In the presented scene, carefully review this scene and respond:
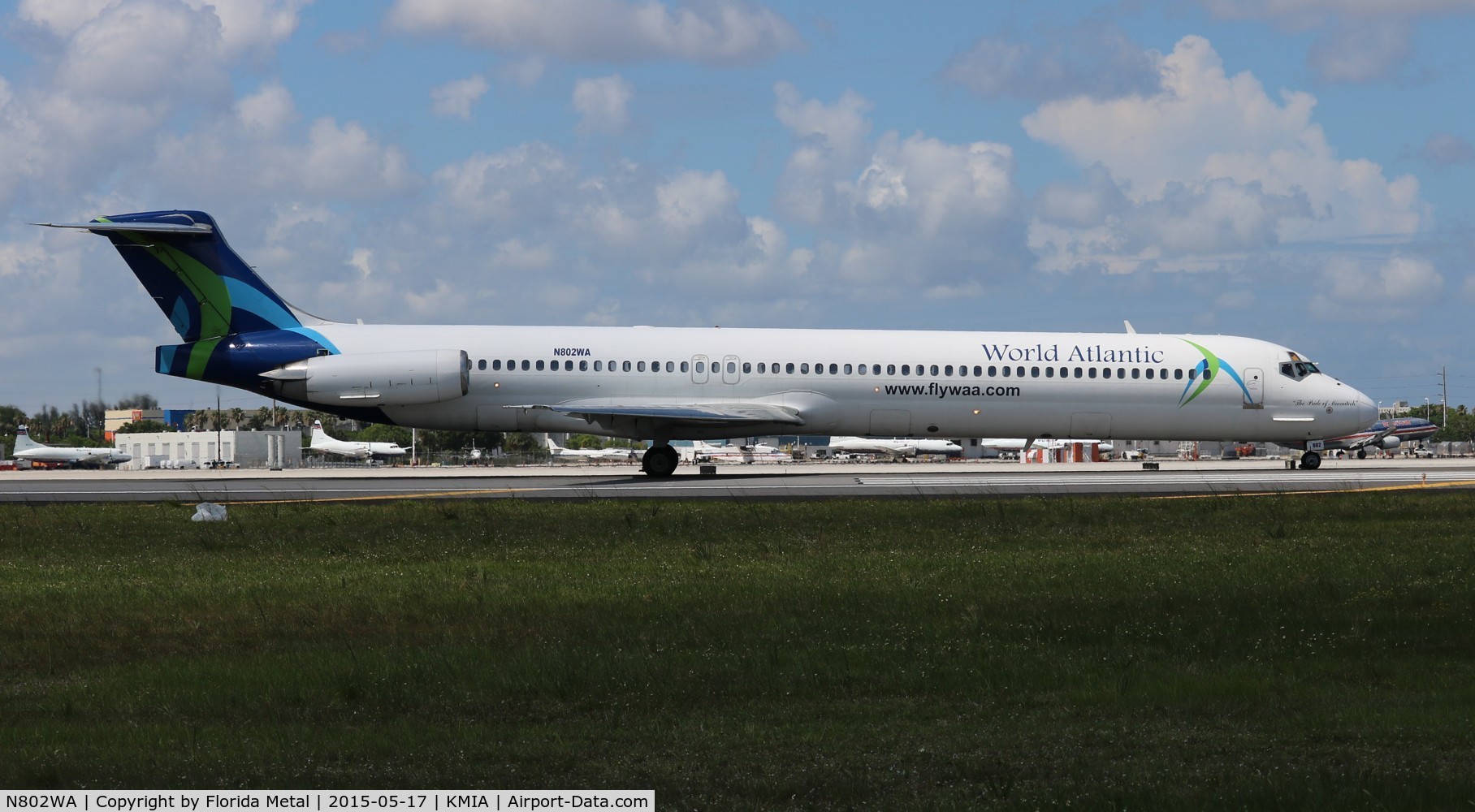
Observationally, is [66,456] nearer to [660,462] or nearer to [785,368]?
[660,462]

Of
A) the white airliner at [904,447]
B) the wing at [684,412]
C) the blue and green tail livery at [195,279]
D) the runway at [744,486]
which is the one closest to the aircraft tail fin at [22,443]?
the white airliner at [904,447]

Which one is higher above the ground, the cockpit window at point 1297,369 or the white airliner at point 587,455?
the cockpit window at point 1297,369

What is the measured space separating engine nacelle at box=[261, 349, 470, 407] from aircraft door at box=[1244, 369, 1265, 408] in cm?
2013

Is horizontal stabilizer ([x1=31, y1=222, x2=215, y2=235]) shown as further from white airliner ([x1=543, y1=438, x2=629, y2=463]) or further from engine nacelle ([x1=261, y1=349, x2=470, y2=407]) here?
white airliner ([x1=543, y1=438, x2=629, y2=463])

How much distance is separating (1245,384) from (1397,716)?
1172 inches

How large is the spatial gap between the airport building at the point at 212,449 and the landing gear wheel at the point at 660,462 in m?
39.8

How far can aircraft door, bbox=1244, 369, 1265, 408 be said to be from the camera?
36000 mm

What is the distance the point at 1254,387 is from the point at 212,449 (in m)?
87.0

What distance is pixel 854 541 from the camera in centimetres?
1775

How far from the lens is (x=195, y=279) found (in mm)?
34250

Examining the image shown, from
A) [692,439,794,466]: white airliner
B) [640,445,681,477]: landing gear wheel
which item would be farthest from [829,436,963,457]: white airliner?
[640,445,681,477]: landing gear wheel

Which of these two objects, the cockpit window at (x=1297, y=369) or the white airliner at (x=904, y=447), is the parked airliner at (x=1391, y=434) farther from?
the cockpit window at (x=1297, y=369)

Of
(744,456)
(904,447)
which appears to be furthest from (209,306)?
(904,447)

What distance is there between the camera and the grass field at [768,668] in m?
6.96
